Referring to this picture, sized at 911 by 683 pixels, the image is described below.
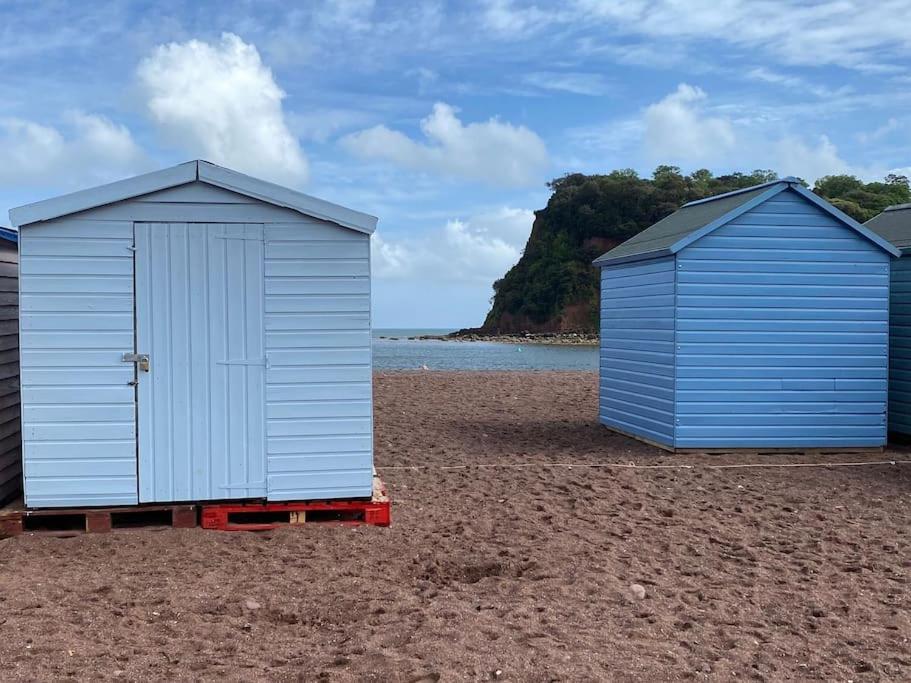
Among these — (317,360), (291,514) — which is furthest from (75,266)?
(291,514)

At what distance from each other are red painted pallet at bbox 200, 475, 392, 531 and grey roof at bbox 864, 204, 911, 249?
28.5 ft

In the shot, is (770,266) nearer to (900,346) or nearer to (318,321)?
(900,346)

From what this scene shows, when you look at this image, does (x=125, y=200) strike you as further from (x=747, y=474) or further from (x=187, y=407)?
(x=747, y=474)

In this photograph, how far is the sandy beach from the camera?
426 cm

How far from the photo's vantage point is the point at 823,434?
424 inches

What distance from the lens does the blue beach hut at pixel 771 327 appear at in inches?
410

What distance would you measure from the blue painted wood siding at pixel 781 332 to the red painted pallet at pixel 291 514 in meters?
4.98

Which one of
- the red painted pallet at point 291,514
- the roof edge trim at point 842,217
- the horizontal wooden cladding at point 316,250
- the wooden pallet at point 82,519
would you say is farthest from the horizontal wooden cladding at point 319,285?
the roof edge trim at point 842,217

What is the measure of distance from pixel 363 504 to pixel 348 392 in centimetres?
91

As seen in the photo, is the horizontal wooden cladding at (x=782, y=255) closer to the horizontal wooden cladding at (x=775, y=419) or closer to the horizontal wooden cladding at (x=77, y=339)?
the horizontal wooden cladding at (x=775, y=419)

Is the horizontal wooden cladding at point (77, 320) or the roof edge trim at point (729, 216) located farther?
the roof edge trim at point (729, 216)

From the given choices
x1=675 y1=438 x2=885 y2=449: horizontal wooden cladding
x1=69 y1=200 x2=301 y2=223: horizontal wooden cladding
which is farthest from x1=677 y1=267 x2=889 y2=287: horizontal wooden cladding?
x1=69 y1=200 x2=301 y2=223: horizontal wooden cladding

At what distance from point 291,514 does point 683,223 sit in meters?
7.18

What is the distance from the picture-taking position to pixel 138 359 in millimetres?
6477
